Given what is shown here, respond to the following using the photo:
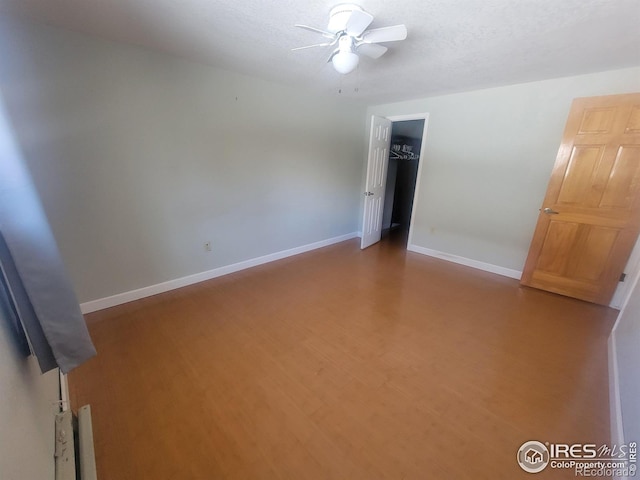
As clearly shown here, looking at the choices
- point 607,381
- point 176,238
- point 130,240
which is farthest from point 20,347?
point 607,381

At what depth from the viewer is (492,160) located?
3.03 metres

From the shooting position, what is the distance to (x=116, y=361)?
1702 mm

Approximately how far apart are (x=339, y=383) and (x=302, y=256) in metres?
2.21

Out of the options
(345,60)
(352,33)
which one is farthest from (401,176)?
(352,33)

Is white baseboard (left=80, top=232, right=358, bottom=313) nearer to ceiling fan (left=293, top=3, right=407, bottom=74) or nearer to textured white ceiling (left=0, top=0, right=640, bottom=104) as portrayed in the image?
textured white ceiling (left=0, top=0, right=640, bottom=104)

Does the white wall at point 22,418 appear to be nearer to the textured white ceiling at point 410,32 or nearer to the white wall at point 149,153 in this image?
the white wall at point 149,153

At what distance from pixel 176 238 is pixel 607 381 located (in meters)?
3.63

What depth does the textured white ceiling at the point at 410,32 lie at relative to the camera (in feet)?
4.77

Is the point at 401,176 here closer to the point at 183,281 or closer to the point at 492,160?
the point at 492,160

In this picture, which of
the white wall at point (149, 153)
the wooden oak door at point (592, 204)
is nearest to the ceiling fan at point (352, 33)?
Result: the white wall at point (149, 153)

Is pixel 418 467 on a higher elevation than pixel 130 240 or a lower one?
lower

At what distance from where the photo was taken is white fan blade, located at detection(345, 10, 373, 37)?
1.37 m

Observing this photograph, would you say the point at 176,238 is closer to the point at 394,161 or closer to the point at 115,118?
the point at 115,118

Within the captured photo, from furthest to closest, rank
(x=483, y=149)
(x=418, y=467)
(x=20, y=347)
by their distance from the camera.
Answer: (x=483, y=149) → (x=418, y=467) → (x=20, y=347)
